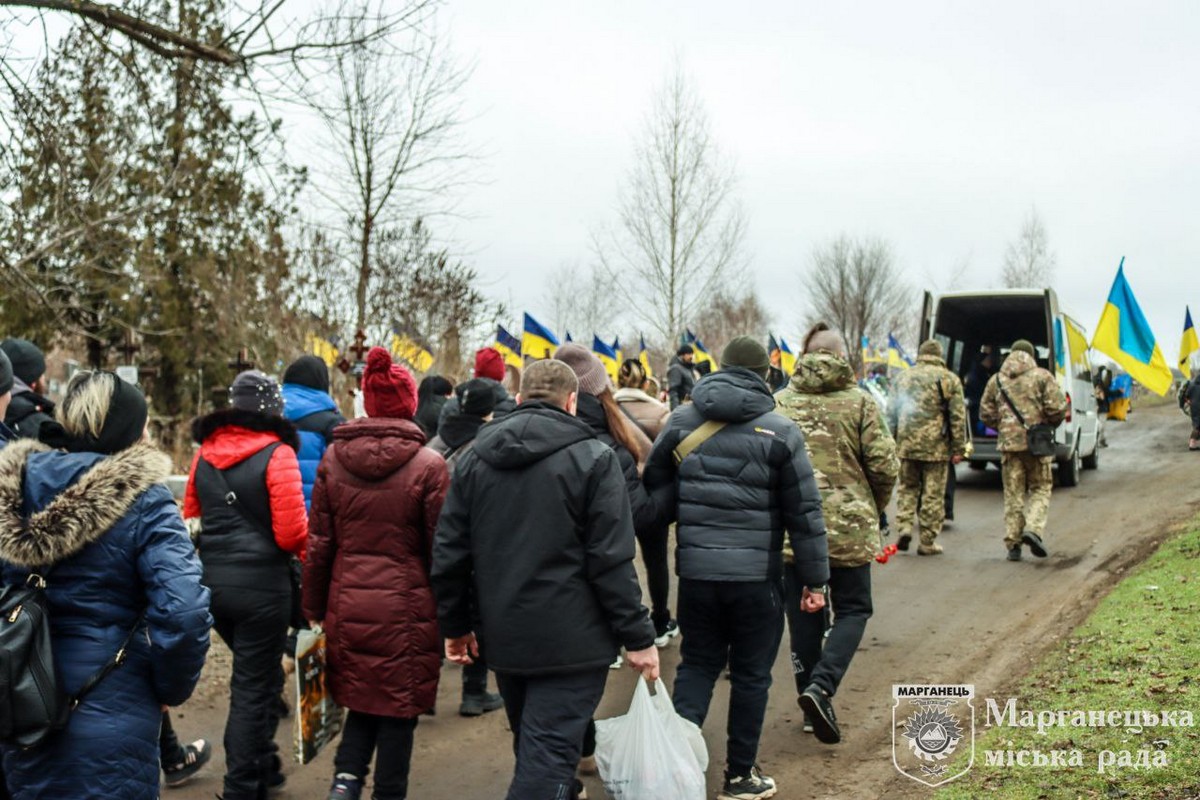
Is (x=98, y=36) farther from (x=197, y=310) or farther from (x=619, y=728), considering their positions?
(x=197, y=310)

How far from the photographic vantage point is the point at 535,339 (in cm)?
1716

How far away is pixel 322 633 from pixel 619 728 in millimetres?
1376

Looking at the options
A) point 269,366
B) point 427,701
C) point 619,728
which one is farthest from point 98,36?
point 269,366

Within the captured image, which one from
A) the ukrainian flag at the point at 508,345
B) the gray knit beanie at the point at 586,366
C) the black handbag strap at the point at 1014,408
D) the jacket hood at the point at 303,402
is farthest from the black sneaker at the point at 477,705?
the ukrainian flag at the point at 508,345

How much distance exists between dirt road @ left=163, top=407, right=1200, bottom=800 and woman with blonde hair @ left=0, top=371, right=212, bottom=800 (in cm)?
218

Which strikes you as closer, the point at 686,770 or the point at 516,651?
the point at 516,651

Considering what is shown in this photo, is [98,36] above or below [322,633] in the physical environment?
above

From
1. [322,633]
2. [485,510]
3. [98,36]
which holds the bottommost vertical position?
[322,633]

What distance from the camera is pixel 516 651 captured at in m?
4.04

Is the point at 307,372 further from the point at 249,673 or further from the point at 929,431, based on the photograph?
the point at 929,431

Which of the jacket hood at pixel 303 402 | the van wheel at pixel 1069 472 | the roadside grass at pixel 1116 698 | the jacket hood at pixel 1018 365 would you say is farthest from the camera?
the van wheel at pixel 1069 472

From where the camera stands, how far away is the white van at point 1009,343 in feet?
46.1

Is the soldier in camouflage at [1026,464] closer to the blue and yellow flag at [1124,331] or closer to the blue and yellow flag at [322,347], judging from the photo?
the blue and yellow flag at [1124,331]

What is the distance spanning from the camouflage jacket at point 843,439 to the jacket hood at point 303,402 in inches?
108
